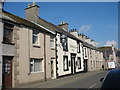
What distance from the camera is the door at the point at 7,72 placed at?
503 inches

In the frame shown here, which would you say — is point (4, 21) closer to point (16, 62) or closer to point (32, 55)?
point (16, 62)

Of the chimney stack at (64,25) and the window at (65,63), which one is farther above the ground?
the chimney stack at (64,25)

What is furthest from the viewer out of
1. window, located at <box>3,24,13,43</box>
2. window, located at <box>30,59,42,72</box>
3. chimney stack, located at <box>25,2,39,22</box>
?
chimney stack, located at <box>25,2,39,22</box>

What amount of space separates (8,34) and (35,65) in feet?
14.9

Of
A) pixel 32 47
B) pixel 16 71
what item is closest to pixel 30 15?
pixel 32 47

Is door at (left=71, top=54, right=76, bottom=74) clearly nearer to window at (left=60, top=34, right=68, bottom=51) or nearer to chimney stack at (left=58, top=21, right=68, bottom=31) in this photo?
window at (left=60, top=34, right=68, bottom=51)

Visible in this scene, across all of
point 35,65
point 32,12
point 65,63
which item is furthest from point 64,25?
point 35,65

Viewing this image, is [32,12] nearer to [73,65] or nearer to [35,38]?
[35,38]

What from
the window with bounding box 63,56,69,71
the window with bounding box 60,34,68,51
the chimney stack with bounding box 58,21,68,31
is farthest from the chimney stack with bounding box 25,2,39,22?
the chimney stack with bounding box 58,21,68,31

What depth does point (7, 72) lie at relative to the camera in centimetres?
1316

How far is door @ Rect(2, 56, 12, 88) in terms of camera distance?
1278 centimetres

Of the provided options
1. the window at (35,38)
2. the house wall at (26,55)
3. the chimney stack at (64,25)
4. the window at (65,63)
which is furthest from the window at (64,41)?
the chimney stack at (64,25)

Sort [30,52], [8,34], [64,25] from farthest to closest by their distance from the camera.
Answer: [64,25]
[30,52]
[8,34]

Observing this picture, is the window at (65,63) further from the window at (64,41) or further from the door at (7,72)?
the door at (7,72)
